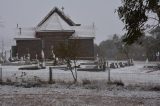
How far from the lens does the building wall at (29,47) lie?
202 ft

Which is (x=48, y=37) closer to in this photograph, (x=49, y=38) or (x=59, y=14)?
(x=49, y=38)

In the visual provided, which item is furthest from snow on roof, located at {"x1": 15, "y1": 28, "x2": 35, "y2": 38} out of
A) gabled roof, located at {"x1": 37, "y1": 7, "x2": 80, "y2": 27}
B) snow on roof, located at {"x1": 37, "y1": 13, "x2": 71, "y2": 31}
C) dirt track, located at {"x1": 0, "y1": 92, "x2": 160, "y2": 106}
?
dirt track, located at {"x1": 0, "y1": 92, "x2": 160, "y2": 106}

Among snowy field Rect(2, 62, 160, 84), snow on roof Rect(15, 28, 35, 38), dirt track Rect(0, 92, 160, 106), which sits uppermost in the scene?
snow on roof Rect(15, 28, 35, 38)

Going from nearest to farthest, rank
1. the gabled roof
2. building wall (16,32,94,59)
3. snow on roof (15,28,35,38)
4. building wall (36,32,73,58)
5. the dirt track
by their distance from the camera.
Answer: the dirt track, building wall (36,32,73,58), building wall (16,32,94,59), snow on roof (15,28,35,38), the gabled roof

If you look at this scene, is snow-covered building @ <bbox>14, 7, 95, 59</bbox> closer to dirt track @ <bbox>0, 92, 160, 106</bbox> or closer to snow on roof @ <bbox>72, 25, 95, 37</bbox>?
snow on roof @ <bbox>72, 25, 95, 37</bbox>

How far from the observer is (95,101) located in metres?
14.2

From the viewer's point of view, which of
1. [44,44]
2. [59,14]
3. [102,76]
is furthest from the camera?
[59,14]

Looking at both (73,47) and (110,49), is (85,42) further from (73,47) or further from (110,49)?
(110,49)

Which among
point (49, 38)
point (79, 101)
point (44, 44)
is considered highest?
point (49, 38)

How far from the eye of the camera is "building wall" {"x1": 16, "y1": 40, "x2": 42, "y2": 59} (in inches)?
2426

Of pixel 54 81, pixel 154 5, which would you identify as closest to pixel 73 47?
pixel 54 81

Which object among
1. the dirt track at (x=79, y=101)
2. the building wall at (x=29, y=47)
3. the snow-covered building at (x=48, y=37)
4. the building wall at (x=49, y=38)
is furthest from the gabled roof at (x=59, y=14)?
the dirt track at (x=79, y=101)

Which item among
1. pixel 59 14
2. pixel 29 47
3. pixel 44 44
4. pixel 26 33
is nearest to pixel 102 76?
pixel 44 44

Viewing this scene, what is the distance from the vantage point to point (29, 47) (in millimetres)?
62094
